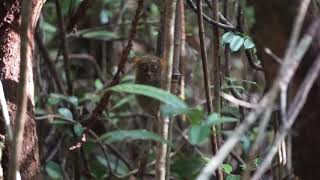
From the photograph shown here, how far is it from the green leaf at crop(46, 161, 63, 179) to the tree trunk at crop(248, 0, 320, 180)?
3.99 feet

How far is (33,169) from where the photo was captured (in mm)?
1097

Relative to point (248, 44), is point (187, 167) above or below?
below

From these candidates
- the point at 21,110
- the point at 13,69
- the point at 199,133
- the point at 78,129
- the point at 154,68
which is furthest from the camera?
the point at 78,129

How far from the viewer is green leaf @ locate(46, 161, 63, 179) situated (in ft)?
6.52

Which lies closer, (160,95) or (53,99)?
(160,95)

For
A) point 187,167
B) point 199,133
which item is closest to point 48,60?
point 187,167

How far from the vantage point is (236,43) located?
1.18m

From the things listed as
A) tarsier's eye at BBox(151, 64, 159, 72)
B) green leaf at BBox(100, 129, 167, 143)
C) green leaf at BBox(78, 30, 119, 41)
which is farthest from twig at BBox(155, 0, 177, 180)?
green leaf at BBox(78, 30, 119, 41)

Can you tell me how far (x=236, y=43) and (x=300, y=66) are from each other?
1.04 feet

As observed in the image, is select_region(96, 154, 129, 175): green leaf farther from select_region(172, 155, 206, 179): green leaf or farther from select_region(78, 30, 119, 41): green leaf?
select_region(78, 30, 119, 41): green leaf

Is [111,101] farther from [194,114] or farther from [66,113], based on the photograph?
[194,114]

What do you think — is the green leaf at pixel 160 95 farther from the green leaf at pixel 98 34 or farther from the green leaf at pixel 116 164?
the green leaf at pixel 98 34

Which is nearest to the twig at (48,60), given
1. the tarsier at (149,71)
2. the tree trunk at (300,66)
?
the tarsier at (149,71)

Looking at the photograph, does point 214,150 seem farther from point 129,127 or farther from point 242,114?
point 129,127
